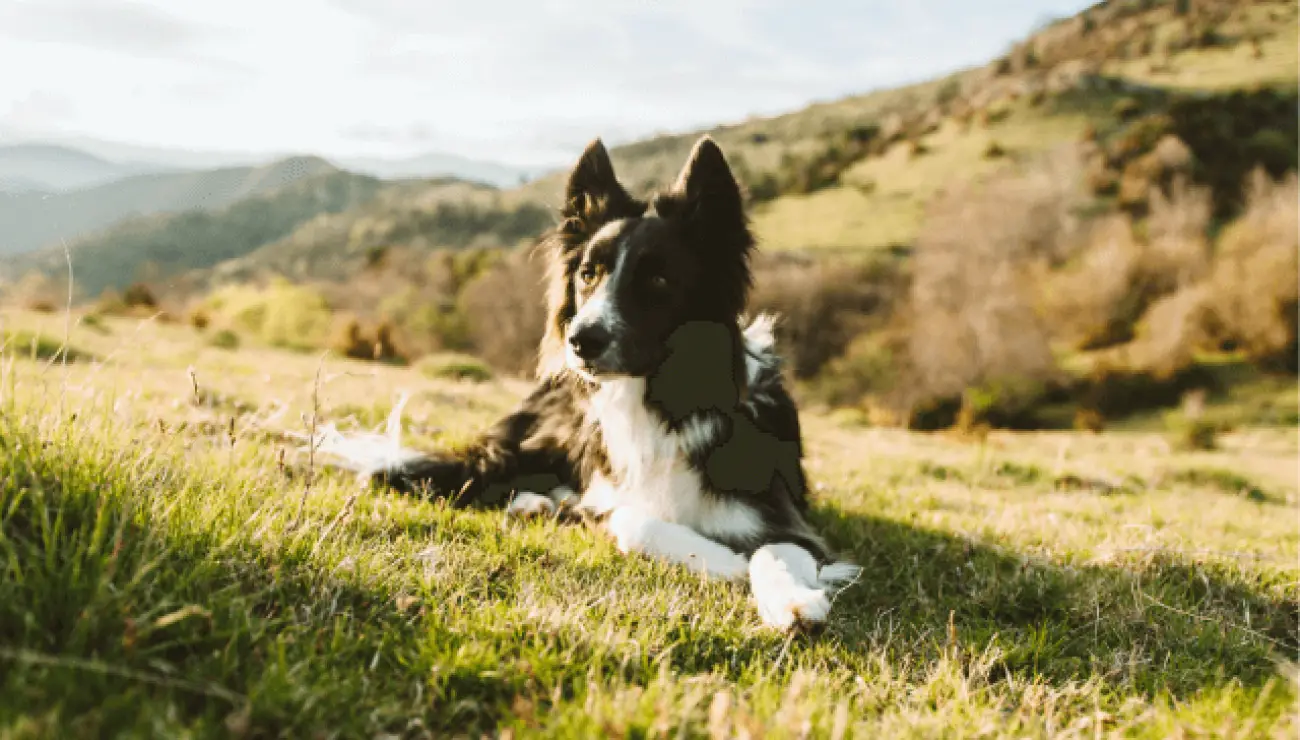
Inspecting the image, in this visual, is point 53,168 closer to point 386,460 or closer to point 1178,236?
point 386,460

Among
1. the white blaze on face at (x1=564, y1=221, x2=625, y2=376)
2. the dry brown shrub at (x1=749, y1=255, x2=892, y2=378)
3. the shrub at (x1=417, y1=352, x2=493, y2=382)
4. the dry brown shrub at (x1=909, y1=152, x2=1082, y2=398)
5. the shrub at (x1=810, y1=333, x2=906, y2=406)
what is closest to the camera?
the white blaze on face at (x1=564, y1=221, x2=625, y2=376)

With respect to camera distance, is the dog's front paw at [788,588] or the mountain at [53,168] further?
the mountain at [53,168]

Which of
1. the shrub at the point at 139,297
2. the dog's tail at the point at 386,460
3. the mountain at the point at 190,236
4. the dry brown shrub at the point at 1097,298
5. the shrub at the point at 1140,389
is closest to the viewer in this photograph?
the mountain at the point at 190,236

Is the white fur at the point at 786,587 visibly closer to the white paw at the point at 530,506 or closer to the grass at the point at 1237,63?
the white paw at the point at 530,506

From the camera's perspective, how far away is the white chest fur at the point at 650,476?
4.50 metres

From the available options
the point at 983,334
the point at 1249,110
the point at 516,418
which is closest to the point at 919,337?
the point at 983,334

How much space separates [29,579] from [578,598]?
1.77 meters

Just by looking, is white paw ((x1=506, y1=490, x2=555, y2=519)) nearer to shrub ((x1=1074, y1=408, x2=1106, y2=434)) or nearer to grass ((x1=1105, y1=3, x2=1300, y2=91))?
shrub ((x1=1074, y1=408, x2=1106, y2=434))

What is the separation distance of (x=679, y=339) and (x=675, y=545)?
3.99ft

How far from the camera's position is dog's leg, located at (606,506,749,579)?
393 cm

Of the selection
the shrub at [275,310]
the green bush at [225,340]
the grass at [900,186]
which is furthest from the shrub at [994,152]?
the green bush at [225,340]

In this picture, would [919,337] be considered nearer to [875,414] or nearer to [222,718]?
[875,414]

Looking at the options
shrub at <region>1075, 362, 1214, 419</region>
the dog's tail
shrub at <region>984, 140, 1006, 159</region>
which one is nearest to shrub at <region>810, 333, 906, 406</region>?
shrub at <region>1075, 362, 1214, 419</region>

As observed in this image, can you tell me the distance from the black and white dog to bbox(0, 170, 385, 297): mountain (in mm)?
2083
